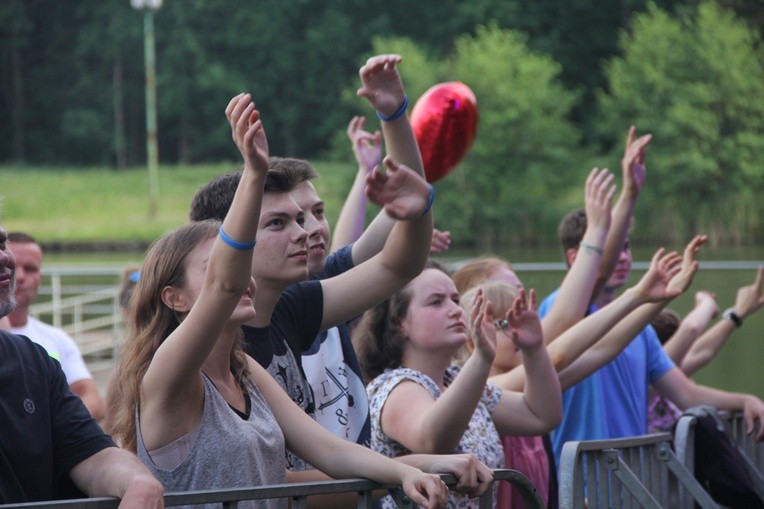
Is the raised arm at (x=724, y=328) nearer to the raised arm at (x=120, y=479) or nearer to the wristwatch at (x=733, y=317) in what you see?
the wristwatch at (x=733, y=317)

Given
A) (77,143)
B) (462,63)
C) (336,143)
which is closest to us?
(462,63)

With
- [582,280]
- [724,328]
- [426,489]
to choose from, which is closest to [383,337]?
[582,280]

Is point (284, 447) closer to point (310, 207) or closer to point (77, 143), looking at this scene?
point (310, 207)

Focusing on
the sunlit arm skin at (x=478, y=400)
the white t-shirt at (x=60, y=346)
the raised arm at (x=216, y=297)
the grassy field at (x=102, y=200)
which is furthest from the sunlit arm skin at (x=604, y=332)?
the grassy field at (x=102, y=200)

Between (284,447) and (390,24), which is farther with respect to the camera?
(390,24)

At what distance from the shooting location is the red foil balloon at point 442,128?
5.69 m

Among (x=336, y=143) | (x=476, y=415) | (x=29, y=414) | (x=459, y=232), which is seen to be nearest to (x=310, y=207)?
(x=476, y=415)

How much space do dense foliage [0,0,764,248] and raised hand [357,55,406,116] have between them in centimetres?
2721

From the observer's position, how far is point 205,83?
56.0 meters

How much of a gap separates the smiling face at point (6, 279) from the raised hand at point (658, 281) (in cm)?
201

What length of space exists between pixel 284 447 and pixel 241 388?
146 millimetres

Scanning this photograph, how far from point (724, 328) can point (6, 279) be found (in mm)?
3757

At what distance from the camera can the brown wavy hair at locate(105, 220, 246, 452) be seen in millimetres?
2404

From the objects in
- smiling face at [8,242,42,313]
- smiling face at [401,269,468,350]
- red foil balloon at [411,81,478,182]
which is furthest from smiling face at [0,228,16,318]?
red foil balloon at [411,81,478,182]
